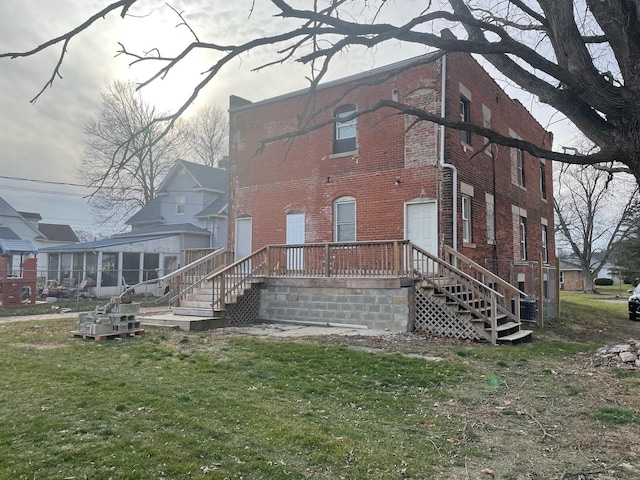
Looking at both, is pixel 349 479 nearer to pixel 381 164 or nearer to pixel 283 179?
pixel 381 164

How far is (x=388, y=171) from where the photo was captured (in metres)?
14.3

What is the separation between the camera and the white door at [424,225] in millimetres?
13383

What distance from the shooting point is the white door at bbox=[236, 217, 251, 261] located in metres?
17.6

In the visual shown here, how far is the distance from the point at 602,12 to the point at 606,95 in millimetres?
904

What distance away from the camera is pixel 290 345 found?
368 inches

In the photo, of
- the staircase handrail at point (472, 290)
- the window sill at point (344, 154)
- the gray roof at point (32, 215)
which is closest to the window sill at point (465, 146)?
the window sill at point (344, 154)

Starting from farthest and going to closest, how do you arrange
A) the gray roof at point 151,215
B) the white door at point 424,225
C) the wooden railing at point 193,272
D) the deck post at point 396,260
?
the gray roof at point 151,215 < the wooden railing at point 193,272 < the white door at point 424,225 < the deck post at point 396,260

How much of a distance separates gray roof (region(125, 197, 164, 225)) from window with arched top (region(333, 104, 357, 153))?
2048 centimetres

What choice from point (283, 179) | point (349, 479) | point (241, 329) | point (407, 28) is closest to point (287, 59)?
point (407, 28)

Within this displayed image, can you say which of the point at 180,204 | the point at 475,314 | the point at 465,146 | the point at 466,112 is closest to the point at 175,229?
the point at 180,204

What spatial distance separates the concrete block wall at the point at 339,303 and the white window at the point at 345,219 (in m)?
2.39

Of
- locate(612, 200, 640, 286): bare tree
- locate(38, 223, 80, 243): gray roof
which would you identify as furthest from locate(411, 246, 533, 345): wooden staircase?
locate(38, 223, 80, 243): gray roof

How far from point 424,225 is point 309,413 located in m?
9.38

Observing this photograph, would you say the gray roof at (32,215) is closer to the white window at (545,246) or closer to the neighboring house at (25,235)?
the neighboring house at (25,235)
